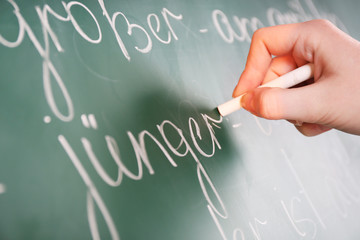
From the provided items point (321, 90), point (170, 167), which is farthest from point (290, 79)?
point (170, 167)

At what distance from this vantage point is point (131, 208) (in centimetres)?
35

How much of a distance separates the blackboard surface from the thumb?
12 cm

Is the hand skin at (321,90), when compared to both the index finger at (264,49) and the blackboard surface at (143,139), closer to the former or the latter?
the index finger at (264,49)

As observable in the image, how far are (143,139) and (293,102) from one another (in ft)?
0.69

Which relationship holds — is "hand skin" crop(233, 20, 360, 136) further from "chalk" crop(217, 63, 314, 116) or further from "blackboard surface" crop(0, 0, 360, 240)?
"blackboard surface" crop(0, 0, 360, 240)

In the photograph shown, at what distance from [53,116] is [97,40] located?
13 centimetres

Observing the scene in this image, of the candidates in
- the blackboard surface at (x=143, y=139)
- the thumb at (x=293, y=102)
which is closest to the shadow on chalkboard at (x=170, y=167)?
the blackboard surface at (x=143, y=139)

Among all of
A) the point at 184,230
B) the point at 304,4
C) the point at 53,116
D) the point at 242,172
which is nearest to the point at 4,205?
the point at 53,116

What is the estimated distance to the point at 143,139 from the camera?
39 cm

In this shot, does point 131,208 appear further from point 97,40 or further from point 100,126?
point 97,40

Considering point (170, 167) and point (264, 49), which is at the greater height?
point (264, 49)

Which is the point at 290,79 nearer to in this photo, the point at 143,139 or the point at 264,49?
the point at 264,49

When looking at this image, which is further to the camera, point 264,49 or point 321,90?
point 264,49

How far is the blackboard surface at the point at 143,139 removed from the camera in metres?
0.32
